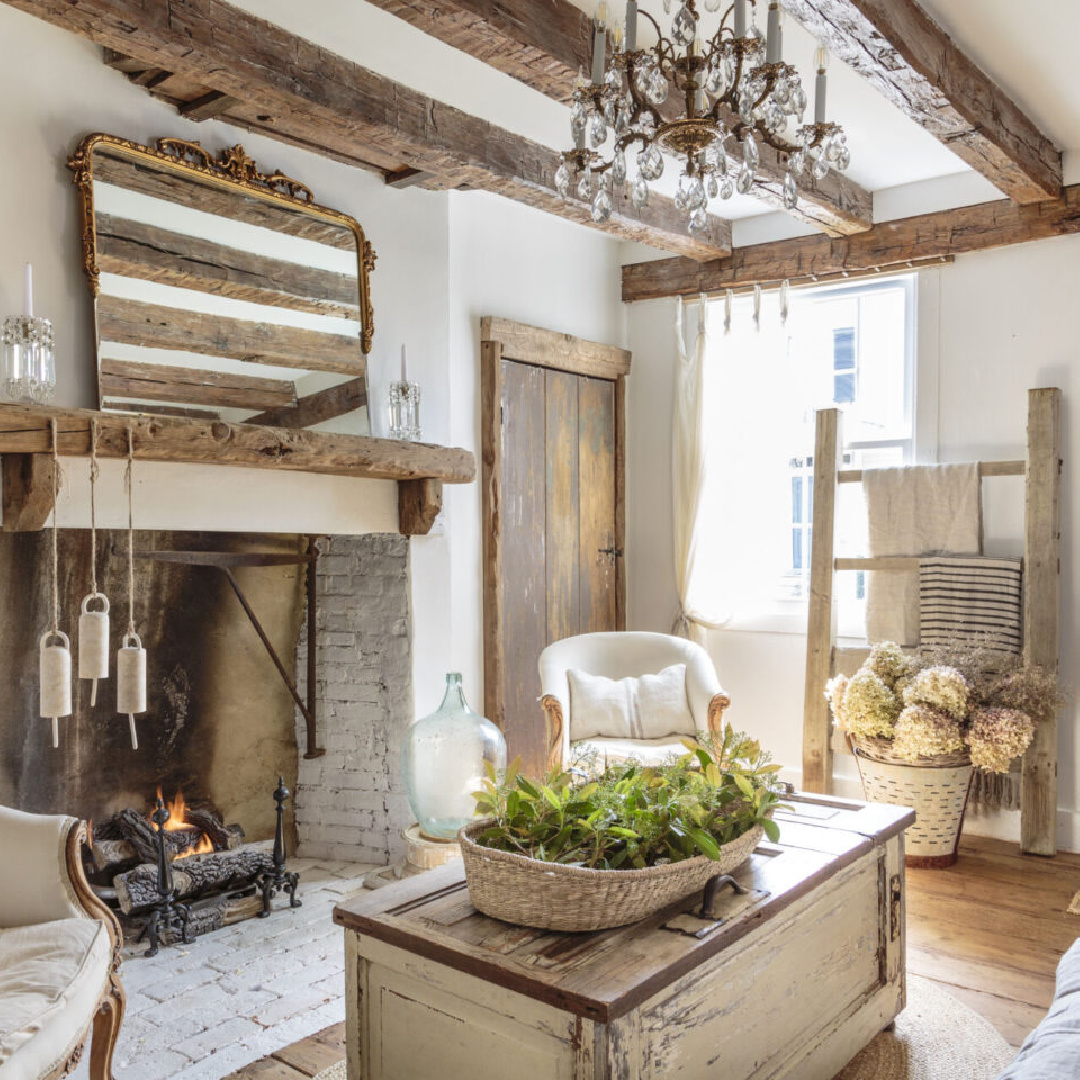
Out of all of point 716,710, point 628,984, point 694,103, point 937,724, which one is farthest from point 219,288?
point 937,724

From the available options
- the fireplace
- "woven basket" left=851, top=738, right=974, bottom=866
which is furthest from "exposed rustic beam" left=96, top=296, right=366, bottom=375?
"woven basket" left=851, top=738, right=974, bottom=866

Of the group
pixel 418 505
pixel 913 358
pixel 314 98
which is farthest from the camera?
pixel 913 358

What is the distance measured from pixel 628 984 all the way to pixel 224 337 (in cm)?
228

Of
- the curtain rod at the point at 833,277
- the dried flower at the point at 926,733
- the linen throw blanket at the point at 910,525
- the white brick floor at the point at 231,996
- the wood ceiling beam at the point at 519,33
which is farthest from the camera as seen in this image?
the curtain rod at the point at 833,277

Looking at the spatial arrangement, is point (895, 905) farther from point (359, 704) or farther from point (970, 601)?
point (359, 704)

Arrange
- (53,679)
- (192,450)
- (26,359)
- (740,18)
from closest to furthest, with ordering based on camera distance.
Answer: (740,18) → (53,679) → (26,359) → (192,450)

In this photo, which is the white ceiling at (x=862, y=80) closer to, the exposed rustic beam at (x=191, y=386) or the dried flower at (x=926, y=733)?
the exposed rustic beam at (x=191, y=386)

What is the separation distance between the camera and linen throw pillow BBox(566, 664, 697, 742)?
3.86m

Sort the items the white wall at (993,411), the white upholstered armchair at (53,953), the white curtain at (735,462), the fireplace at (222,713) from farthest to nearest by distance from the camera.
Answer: the white curtain at (735,462), the white wall at (993,411), the fireplace at (222,713), the white upholstered armchair at (53,953)

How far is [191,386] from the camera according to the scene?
3.05m

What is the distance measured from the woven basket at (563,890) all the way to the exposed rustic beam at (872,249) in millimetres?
3127

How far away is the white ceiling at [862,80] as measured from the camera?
2.71 metres


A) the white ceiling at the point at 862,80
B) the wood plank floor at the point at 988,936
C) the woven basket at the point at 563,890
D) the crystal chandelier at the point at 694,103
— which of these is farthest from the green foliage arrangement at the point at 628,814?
the white ceiling at the point at 862,80

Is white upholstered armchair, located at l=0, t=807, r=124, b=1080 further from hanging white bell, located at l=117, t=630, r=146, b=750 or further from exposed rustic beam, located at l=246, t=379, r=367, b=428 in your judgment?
exposed rustic beam, located at l=246, t=379, r=367, b=428
